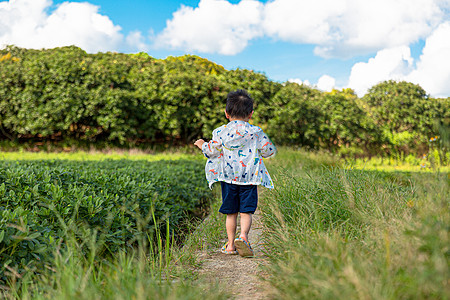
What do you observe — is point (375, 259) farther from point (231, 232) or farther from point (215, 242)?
point (215, 242)

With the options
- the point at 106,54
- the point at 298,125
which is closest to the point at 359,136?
the point at 298,125

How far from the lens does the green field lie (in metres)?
1.67

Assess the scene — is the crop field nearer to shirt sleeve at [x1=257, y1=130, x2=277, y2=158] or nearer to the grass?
shirt sleeve at [x1=257, y1=130, x2=277, y2=158]

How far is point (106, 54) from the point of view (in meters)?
16.4

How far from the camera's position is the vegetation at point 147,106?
13.4 meters

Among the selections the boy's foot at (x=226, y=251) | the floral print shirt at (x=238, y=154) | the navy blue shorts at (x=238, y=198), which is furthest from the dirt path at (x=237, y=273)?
the floral print shirt at (x=238, y=154)

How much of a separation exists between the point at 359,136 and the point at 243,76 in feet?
18.9

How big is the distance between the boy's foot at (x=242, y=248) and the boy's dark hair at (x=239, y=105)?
1.23 m

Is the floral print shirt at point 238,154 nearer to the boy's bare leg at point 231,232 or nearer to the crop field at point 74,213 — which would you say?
the boy's bare leg at point 231,232

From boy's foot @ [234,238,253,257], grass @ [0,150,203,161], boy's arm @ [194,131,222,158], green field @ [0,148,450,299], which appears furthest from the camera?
grass @ [0,150,203,161]

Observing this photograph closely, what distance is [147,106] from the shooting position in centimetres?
1355

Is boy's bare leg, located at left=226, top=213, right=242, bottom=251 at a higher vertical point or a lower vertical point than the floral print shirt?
lower

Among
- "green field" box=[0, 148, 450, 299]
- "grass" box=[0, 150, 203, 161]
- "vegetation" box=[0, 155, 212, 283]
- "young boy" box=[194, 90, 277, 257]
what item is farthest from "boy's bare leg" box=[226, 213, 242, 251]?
"grass" box=[0, 150, 203, 161]

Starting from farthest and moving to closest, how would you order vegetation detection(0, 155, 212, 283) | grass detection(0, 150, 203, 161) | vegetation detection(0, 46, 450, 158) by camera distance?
vegetation detection(0, 46, 450, 158), grass detection(0, 150, 203, 161), vegetation detection(0, 155, 212, 283)
